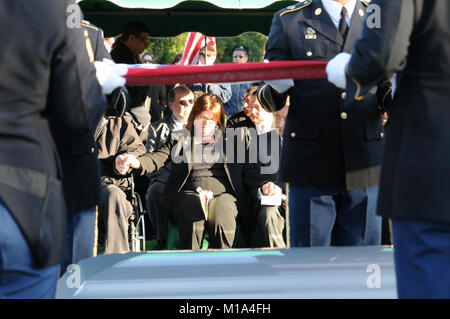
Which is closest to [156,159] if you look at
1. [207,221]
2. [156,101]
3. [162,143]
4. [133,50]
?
[162,143]

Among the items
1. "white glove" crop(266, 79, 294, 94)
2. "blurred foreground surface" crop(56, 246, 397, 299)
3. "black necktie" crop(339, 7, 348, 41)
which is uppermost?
"black necktie" crop(339, 7, 348, 41)

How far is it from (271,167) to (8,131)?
11.5ft

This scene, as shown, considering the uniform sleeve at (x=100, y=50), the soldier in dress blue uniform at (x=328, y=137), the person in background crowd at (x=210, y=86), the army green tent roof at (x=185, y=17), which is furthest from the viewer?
the person in background crowd at (x=210, y=86)

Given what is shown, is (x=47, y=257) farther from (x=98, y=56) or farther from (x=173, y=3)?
(x=173, y=3)

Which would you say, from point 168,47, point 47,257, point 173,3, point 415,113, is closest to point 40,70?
point 47,257

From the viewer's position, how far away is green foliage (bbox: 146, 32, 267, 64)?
23.9 meters

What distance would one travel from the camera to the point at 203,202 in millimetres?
4648

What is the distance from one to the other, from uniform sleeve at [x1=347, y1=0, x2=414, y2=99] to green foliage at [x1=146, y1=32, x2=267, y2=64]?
20.4 metres

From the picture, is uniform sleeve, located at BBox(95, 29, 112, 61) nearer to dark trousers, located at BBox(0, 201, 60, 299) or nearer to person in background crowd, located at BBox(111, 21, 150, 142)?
dark trousers, located at BBox(0, 201, 60, 299)

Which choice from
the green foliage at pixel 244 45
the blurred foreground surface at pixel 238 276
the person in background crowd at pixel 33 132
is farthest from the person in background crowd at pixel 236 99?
the green foliage at pixel 244 45

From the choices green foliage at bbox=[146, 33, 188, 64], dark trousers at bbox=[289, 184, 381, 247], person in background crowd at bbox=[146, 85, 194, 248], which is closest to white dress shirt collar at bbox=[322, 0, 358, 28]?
dark trousers at bbox=[289, 184, 381, 247]

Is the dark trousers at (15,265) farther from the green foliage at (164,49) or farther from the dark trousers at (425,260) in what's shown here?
the green foliage at (164,49)

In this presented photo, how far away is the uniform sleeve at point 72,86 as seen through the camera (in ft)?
5.11

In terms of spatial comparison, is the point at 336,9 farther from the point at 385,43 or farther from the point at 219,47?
the point at 219,47
